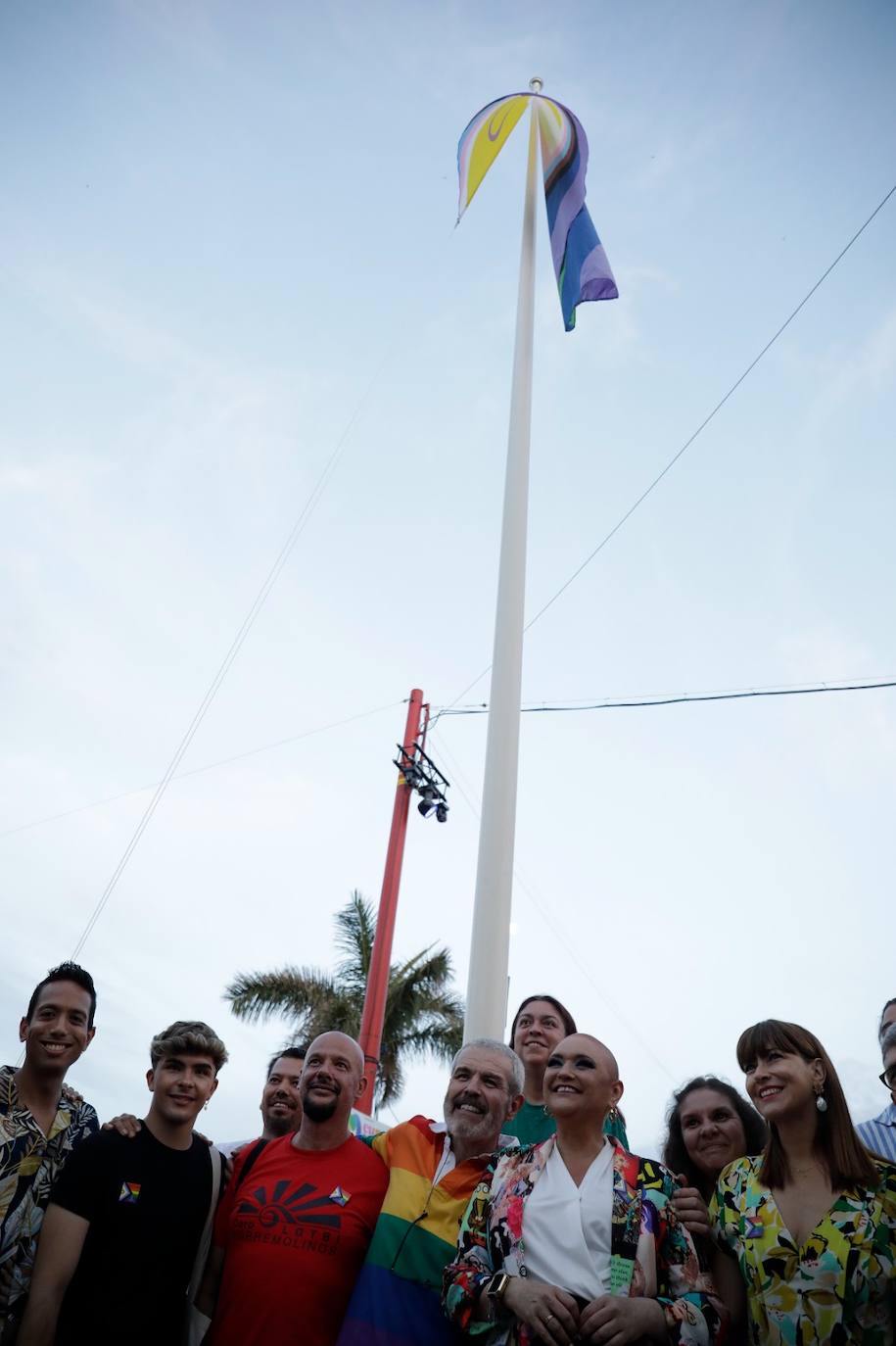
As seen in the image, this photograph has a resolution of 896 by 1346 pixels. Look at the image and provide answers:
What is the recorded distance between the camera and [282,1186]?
11.7 feet

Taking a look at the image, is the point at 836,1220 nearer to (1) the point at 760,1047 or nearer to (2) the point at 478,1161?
(1) the point at 760,1047

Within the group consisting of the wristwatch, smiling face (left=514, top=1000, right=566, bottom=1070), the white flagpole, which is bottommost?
the wristwatch

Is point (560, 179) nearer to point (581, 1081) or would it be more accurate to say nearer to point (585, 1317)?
point (581, 1081)

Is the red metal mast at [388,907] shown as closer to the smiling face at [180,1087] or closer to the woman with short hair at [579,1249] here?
the smiling face at [180,1087]

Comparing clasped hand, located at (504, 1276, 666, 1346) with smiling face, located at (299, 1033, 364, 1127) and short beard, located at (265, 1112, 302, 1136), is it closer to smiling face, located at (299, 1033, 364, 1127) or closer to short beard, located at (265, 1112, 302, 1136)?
smiling face, located at (299, 1033, 364, 1127)

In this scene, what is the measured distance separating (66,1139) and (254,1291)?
0.98 meters

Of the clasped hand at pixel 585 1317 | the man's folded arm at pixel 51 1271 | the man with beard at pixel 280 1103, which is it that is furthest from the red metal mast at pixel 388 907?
the clasped hand at pixel 585 1317

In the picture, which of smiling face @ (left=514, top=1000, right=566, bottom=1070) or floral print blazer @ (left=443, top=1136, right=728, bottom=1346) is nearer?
floral print blazer @ (left=443, top=1136, right=728, bottom=1346)

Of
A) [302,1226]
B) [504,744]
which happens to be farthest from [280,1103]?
[504,744]

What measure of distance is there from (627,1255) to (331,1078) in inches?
55.0

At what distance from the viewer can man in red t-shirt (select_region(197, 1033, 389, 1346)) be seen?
3.21 metres

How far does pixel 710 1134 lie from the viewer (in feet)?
12.2

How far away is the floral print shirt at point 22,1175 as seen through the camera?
11.0 feet

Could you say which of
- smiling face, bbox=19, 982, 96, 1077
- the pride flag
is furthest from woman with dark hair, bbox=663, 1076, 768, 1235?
the pride flag
